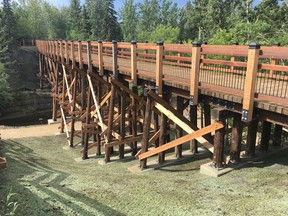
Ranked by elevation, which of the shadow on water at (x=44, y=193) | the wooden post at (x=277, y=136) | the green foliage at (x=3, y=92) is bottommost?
the green foliage at (x=3, y=92)

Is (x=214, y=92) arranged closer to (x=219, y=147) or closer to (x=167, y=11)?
(x=219, y=147)

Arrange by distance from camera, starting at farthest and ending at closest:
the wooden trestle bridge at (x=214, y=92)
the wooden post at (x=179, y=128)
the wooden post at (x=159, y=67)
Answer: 1. the wooden post at (x=179, y=128)
2. the wooden post at (x=159, y=67)
3. the wooden trestle bridge at (x=214, y=92)

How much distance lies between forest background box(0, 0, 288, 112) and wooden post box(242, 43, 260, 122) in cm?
1262

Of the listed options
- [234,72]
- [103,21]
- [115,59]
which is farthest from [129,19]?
[234,72]

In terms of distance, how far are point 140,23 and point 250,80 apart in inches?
2432

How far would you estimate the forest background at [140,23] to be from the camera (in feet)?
81.6

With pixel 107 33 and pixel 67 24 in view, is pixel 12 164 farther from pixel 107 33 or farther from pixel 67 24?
pixel 67 24

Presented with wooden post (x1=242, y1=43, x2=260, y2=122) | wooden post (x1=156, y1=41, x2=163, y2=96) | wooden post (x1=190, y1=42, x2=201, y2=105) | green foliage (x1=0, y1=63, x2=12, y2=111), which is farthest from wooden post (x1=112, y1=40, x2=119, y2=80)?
green foliage (x1=0, y1=63, x2=12, y2=111)

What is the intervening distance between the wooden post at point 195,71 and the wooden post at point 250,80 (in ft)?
4.86

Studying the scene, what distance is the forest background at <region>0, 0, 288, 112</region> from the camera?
24.9 m

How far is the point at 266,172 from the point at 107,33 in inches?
1727

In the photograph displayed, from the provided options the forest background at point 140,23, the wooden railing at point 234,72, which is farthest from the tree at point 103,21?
the wooden railing at point 234,72

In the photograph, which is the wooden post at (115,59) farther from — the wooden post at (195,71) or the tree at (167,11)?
the tree at (167,11)

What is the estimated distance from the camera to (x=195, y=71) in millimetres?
7125
